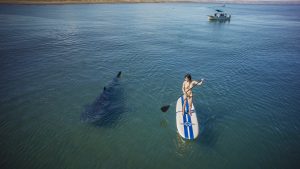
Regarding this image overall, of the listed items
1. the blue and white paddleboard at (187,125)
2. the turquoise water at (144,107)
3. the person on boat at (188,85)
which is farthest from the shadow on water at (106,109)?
the person on boat at (188,85)

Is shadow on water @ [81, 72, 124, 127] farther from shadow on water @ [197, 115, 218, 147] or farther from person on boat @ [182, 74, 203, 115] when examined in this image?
shadow on water @ [197, 115, 218, 147]

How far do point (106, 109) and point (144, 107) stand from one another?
296 centimetres

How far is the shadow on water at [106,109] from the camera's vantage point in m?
12.9

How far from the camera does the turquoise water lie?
1060 centimetres

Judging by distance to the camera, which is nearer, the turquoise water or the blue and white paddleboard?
the turquoise water

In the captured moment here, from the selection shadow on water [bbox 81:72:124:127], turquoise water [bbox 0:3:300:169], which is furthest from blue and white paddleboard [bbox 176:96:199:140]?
shadow on water [bbox 81:72:124:127]

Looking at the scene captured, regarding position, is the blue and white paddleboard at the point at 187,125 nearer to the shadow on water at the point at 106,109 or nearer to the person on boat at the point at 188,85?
the person on boat at the point at 188,85

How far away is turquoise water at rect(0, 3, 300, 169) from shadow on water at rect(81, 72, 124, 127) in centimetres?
16

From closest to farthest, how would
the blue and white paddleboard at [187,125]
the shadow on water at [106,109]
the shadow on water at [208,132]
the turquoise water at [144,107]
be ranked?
the turquoise water at [144,107] → the blue and white paddleboard at [187,125] → the shadow on water at [208,132] → the shadow on water at [106,109]

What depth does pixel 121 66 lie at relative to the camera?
2239 centimetres

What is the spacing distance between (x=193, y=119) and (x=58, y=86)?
1271 centimetres

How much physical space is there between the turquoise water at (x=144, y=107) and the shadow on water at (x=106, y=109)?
160 mm

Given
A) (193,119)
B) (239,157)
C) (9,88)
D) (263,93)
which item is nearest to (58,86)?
(9,88)

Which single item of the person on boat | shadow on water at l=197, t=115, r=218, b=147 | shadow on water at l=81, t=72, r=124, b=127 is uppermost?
the person on boat
